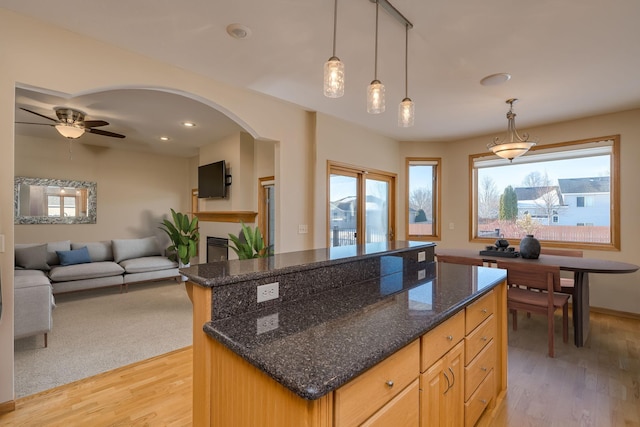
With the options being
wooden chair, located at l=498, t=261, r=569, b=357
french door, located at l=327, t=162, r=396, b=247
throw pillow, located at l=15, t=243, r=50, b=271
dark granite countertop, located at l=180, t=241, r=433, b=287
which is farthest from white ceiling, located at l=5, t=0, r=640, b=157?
throw pillow, located at l=15, t=243, r=50, b=271

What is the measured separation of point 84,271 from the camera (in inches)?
181

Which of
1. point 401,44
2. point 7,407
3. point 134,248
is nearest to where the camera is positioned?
point 7,407

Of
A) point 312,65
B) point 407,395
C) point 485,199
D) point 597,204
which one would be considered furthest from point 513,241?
point 407,395

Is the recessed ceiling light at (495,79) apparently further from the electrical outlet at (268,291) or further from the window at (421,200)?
the electrical outlet at (268,291)

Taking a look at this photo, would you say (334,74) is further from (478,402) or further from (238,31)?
(478,402)

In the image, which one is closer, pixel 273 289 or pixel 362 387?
pixel 362 387

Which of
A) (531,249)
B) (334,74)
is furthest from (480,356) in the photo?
(531,249)

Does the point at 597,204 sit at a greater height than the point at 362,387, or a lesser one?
greater

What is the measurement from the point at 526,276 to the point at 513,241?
6.54ft

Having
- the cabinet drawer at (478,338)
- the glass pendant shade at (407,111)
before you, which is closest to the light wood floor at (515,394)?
the cabinet drawer at (478,338)

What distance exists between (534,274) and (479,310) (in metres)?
1.55

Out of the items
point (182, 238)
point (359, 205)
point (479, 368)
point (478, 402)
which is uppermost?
point (359, 205)

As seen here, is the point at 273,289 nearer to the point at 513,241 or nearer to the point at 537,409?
the point at 537,409

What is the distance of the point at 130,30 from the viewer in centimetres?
213
